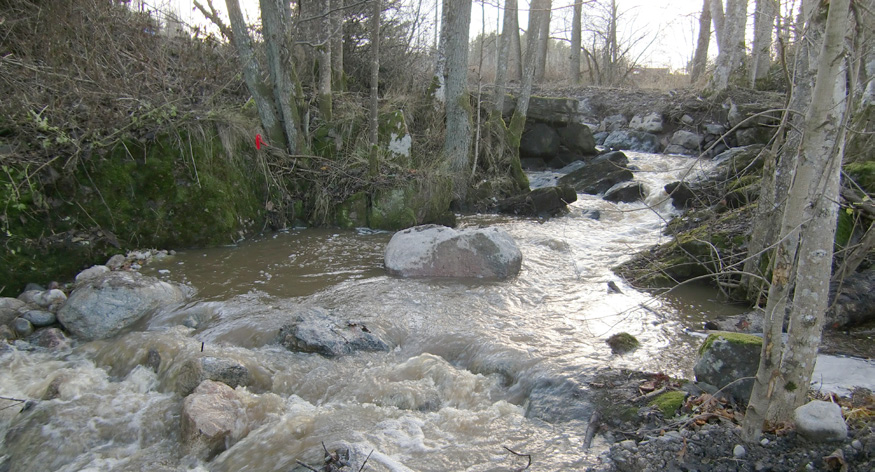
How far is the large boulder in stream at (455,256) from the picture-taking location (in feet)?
21.6

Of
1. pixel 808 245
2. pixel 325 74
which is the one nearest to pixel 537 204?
pixel 325 74

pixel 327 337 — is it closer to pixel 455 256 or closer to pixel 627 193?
pixel 455 256

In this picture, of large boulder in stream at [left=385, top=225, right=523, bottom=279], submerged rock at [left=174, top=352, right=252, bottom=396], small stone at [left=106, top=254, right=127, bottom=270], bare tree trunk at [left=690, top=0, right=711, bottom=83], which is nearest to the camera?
submerged rock at [left=174, top=352, right=252, bottom=396]

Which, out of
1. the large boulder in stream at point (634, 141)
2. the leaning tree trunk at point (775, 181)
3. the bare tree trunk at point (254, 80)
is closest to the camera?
the leaning tree trunk at point (775, 181)

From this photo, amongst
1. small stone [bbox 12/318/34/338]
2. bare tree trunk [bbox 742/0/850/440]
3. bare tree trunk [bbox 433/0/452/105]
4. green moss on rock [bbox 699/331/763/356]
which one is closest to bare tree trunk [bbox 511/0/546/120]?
bare tree trunk [bbox 433/0/452/105]

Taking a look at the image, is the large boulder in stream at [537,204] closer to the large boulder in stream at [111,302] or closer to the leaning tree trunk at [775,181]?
the leaning tree trunk at [775,181]

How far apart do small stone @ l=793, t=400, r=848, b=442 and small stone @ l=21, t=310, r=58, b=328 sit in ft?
20.1

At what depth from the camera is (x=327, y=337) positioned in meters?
4.70

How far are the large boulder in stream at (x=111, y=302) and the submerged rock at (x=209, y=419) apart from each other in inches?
73.7

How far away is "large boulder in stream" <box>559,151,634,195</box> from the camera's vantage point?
12.4 metres

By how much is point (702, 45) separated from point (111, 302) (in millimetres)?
23450

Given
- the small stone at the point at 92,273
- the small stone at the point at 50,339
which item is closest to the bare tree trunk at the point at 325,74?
the small stone at the point at 92,273

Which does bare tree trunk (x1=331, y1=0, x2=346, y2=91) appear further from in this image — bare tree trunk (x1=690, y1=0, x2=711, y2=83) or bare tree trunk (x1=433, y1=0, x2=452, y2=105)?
bare tree trunk (x1=690, y1=0, x2=711, y2=83)

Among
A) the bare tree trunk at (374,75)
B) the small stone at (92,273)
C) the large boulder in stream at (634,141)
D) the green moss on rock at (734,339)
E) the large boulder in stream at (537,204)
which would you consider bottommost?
the small stone at (92,273)
